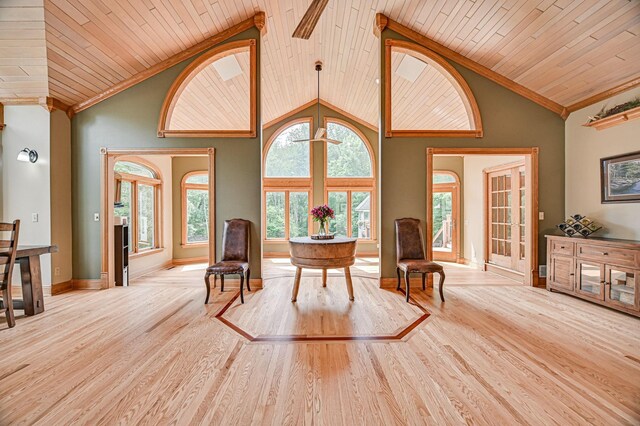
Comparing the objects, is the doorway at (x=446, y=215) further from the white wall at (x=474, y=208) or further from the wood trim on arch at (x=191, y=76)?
the wood trim on arch at (x=191, y=76)

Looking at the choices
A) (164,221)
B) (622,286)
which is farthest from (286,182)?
(622,286)

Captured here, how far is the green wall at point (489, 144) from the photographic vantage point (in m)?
4.76

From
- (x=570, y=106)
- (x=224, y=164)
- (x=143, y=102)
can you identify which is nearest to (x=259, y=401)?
(x=224, y=164)

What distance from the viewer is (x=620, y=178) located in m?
3.93

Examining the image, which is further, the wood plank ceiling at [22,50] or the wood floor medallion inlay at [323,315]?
the wood plank ceiling at [22,50]

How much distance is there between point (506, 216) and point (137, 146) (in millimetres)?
6575

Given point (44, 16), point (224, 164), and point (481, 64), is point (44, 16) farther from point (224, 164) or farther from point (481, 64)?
point (481, 64)

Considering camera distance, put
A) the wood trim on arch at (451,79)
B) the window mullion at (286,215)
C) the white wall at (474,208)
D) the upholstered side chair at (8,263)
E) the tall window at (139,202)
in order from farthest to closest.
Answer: the window mullion at (286,215) < the white wall at (474,208) < the tall window at (139,202) < the wood trim on arch at (451,79) < the upholstered side chair at (8,263)

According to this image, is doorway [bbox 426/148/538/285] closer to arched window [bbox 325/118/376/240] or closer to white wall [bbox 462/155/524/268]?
white wall [bbox 462/155/524/268]

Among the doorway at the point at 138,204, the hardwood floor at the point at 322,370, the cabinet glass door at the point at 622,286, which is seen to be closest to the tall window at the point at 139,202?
the doorway at the point at 138,204

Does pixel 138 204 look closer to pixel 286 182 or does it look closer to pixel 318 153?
pixel 286 182

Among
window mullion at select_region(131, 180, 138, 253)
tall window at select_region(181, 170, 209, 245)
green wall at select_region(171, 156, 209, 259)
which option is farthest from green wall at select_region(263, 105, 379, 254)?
window mullion at select_region(131, 180, 138, 253)

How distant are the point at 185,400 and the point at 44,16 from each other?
414cm

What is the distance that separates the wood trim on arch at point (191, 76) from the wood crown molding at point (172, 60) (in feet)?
0.38
